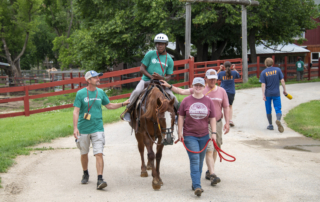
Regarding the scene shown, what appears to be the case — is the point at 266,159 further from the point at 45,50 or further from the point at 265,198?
the point at 45,50

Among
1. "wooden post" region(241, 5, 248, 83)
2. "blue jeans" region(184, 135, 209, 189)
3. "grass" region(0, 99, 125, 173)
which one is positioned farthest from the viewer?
"wooden post" region(241, 5, 248, 83)

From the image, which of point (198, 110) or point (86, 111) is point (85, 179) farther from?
point (198, 110)

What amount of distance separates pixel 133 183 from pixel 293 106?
10320 mm

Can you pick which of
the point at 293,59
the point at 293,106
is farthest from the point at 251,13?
the point at 293,59

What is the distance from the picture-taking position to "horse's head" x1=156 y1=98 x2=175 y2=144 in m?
5.40

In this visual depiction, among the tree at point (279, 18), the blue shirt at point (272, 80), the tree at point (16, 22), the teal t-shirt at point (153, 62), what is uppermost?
the tree at point (16, 22)

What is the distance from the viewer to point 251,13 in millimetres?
23609

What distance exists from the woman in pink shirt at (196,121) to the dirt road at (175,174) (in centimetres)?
54

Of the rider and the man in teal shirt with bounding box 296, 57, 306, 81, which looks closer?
the rider

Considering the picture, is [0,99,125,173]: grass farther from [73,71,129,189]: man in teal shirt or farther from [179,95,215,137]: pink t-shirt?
[179,95,215,137]: pink t-shirt

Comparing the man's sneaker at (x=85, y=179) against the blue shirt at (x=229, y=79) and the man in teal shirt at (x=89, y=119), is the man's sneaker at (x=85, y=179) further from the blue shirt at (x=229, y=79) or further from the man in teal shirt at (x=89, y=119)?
the blue shirt at (x=229, y=79)

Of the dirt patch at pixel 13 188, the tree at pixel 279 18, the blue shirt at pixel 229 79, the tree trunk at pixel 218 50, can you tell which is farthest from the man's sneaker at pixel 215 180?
the tree trunk at pixel 218 50

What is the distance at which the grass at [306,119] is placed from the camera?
1020 cm

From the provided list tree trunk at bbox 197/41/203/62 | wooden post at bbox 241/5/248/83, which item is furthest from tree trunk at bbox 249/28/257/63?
wooden post at bbox 241/5/248/83
